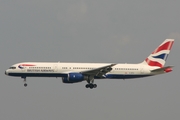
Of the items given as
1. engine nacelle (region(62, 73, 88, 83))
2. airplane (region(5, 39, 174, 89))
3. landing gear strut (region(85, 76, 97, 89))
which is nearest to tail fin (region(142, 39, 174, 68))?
airplane (region(5, 39, 174, 89))

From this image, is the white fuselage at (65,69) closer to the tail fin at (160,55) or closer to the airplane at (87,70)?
the airplane at (87,70)

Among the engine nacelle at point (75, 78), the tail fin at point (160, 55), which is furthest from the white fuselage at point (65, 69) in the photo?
the tail fin at point (160, 55)

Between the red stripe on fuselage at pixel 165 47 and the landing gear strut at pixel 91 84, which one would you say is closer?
the landing gear strut at pixel 91 84

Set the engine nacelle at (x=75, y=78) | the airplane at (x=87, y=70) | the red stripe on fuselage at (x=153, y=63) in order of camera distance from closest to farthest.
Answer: the engine nacelle at (x=75, y=78)
the airplane at (x=87, y=70)
the red stripe on fuselage at (x=153, y=63)

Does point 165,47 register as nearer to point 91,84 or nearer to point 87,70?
point 91,84

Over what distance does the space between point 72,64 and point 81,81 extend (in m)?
3.27

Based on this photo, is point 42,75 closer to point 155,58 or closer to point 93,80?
point 93,80

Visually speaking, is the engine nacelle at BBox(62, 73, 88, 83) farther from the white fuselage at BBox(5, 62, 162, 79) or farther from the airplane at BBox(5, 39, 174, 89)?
the white fuselage at BBox(5, 62, 162, 79)

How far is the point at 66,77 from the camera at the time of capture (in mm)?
98625

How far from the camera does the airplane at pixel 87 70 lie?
97312 millimetres

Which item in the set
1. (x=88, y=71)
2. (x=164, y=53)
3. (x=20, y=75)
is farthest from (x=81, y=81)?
(x=164, y=53)

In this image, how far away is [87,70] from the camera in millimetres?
98875

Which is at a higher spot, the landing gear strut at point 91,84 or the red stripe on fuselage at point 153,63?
the red stripe on fuselage at point 153,63

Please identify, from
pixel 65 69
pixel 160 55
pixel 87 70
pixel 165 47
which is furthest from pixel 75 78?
pixel 165 47
